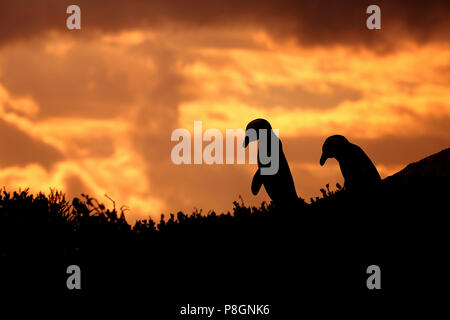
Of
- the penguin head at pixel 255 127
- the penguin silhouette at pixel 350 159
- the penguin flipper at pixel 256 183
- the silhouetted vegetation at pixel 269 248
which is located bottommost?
the silhouetted vegetation at pixel 269 248

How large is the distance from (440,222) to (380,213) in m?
0.86

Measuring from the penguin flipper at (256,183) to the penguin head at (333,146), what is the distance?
1514mm

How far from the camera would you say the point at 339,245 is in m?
7.90

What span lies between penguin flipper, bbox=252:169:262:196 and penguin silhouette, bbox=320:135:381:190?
1538 millimetres

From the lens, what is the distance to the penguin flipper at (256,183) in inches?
536

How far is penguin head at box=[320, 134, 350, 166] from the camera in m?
13.3

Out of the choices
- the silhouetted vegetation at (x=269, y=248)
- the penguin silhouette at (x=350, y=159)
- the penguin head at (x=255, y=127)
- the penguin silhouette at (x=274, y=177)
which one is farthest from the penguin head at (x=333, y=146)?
the silhouetted vegetation at (x=269, y=248)

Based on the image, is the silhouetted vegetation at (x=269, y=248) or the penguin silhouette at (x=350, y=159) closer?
the silhouetted vegetation at (x=269, y=248)

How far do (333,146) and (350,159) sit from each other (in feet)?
1.60

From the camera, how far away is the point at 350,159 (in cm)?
1318

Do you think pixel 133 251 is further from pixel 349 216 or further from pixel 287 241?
pixel 349 216

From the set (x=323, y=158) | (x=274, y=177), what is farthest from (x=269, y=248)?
Answer: (x=323, y=158)

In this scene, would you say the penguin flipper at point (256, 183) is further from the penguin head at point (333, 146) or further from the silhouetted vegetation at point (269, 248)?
the silhouetted vegetation at point (269, 248)

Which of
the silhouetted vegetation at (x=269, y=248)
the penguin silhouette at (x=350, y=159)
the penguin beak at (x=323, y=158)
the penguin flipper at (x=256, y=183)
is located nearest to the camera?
the silhouetted vegetation at (x=269, y=248)
